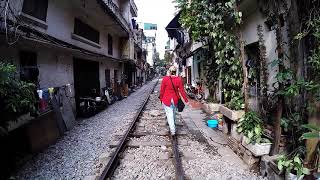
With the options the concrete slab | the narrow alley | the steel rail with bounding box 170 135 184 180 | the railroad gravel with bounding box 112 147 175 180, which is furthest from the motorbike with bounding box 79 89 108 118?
the steel rail with bounding box 170 135 184 180

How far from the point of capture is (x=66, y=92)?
1096cm

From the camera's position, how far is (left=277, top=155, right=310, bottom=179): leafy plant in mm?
4005

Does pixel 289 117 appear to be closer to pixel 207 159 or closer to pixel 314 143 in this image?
pixel 314 143

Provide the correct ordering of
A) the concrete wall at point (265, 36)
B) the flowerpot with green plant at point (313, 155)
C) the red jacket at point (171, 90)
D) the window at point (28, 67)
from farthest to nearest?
1. the window at point (28, 67)
2. the red jacket at point (171, 90)
3. the concrete wall at point (265, 36)
4. the flowerpot with green plant at point (313, 155)

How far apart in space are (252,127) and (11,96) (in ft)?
15.0

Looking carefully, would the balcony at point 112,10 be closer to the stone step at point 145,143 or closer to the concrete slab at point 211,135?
the concrete slab at point 211,135

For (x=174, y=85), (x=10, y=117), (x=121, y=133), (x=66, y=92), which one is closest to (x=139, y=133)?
(x=121, y=133)

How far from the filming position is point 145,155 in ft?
22.0

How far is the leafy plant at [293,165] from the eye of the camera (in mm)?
4005

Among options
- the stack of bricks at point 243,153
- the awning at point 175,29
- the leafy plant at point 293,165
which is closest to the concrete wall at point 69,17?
the stack of bricks at point 243,153

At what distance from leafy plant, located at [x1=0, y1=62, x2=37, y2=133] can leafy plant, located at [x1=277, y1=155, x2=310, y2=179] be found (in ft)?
14.1

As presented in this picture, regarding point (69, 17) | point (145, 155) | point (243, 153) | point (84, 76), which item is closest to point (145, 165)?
point (145, 155)

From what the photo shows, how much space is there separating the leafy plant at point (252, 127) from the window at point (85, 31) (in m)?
9.88

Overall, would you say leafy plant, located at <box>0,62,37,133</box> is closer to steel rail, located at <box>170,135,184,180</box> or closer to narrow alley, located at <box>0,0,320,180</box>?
narrow alley, located at <box>0,0,320,180</box>
